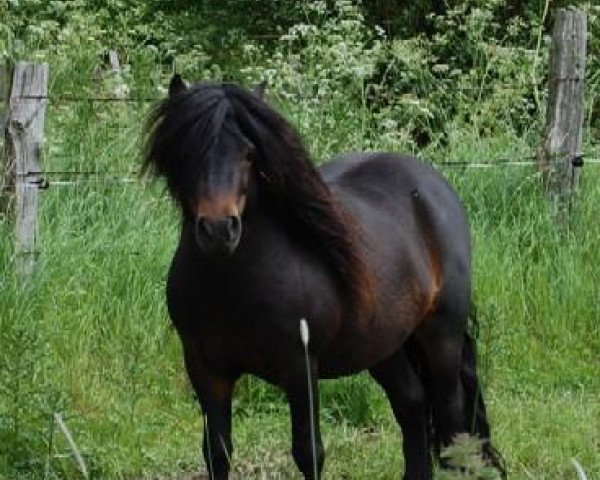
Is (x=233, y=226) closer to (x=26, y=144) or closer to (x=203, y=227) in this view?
(x=203, y=227)

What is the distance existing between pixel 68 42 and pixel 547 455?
4763 mm

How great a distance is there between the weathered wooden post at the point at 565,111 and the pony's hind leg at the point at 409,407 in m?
2.97

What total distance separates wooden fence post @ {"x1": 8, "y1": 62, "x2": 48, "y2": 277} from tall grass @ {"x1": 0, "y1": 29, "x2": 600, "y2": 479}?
0.09 m

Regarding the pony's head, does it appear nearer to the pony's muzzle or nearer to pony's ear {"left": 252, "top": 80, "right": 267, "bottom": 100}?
the pony's muzzle

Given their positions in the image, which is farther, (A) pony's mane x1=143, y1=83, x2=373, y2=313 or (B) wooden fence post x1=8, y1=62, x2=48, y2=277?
(B) wooden fence post x1=8, y1=62, x2=48, y2=277

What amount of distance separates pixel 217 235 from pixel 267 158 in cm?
43

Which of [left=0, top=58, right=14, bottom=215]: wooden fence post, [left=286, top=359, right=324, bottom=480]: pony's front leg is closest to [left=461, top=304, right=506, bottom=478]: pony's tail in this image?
[left=286, top=359, right=324, bottom=480]: pony's front leg

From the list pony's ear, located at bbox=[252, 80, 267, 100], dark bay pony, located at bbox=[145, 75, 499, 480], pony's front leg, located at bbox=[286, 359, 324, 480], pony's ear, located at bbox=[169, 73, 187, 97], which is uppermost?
pony's ear, located at bbox=[169, 73, 187, 97]

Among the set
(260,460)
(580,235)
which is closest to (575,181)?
(580,235)

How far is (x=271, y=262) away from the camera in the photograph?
155 inches

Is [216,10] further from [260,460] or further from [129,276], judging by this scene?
[260,460]

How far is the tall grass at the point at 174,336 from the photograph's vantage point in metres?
5.27

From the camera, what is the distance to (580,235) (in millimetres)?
7574

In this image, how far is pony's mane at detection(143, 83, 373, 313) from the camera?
3.71m
